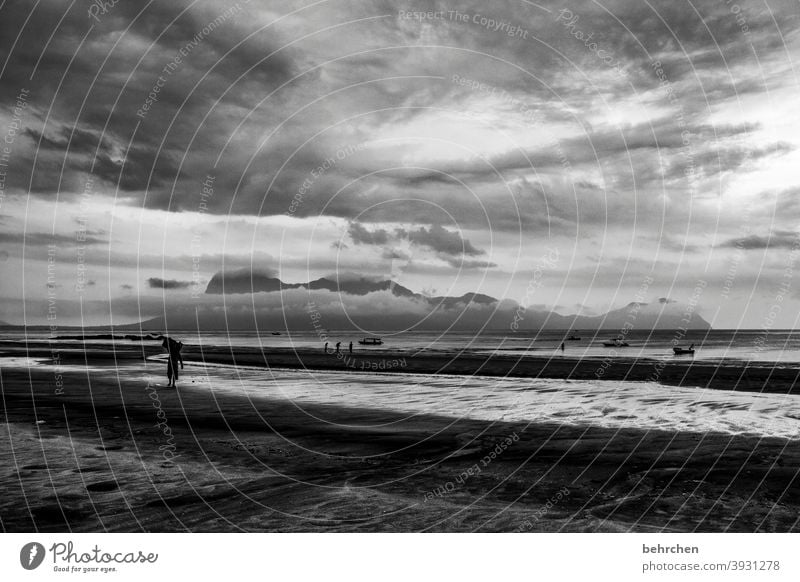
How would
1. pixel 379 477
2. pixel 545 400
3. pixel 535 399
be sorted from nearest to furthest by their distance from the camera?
pixel 379 477 < pixel 545 400 < pixel 535 399

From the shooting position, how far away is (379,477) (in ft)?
42.7

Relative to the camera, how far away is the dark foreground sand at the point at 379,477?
1028 cm

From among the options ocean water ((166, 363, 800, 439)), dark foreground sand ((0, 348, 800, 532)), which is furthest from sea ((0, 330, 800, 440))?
dark foreground sand ((0, 348, 800, 532))

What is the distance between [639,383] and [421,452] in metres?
26.3

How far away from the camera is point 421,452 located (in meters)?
15.8

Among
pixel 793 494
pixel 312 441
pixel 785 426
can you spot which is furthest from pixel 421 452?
pixel 785 426

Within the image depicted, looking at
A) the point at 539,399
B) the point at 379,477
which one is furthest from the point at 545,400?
the point at 379,477

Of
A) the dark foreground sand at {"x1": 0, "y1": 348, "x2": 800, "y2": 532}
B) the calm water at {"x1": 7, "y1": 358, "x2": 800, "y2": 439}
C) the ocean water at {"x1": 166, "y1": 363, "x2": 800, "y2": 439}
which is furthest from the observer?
the calm water at {"x1": 7, "y1": 358, "x2": 800, "y2": 439}

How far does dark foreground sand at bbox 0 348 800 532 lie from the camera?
1028 cm

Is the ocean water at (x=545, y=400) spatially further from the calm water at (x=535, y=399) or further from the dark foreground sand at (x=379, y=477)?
the dark foreground sand at (x=379, y=477)

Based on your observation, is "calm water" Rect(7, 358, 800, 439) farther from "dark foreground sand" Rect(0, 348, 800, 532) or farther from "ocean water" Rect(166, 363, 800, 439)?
"dark foreground sand" Rect(0, 348, 800, 532)

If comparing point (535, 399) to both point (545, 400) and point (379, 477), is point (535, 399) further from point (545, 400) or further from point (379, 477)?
point (379, 477)

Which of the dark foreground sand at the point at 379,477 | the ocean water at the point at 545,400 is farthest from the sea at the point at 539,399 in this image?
the dark foreground sand at the point at 379,477
